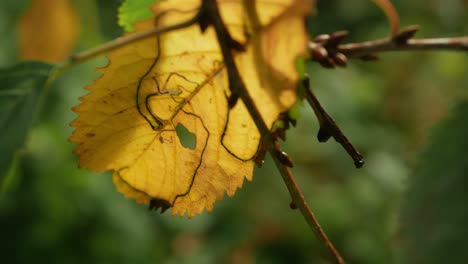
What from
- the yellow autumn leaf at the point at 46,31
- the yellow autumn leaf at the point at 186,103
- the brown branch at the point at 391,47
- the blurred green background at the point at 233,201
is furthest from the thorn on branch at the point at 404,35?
the blurred green background at the point at 233,201

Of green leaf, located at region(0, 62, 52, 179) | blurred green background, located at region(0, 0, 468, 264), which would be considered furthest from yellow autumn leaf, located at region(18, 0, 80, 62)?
green leaf, located at region(0, 62, 52, 179)

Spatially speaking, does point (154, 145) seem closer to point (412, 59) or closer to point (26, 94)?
point (26, 94)

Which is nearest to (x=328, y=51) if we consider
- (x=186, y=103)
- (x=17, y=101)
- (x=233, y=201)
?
(x=186, y=103)

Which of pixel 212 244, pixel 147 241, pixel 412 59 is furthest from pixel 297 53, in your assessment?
pixel 412 59

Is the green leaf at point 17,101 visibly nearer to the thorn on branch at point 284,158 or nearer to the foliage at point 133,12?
the foliage at point 133,12

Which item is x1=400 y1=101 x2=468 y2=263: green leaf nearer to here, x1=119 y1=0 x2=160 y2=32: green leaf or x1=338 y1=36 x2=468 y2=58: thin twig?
x1=338 y1=36 x2=468 y2=58: thin twig
